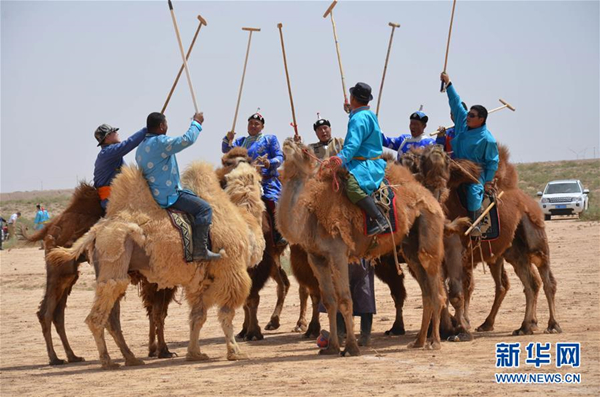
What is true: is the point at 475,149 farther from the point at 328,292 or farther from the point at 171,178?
the point at 171,178

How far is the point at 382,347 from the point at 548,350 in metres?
2.02

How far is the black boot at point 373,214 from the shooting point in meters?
9.66

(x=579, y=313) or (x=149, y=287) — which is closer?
(x=149, y=287)

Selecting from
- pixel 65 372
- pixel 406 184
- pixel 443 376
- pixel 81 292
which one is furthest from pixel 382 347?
Result: pixel 81 292

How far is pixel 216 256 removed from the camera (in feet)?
32.4

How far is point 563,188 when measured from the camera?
121 feet

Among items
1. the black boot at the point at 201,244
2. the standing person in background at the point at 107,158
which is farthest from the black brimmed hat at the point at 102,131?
the black boot at the point at 201,244

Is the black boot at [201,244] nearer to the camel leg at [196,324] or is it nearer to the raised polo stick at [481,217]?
the camel leg at [196,324]

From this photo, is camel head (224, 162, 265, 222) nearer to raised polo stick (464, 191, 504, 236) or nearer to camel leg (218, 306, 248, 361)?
camel leg (218, 306, 248, 361)

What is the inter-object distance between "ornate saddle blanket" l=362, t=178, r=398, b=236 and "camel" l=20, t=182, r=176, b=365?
2684 mm

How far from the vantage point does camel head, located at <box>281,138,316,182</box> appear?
9.86m

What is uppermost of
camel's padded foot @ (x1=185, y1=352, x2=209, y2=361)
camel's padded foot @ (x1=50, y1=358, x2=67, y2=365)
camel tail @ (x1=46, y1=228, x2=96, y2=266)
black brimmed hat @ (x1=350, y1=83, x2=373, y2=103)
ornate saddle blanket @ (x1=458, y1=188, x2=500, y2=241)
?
black brimmed hat @ (x1=350, y1=83, x2=373, y2=103)

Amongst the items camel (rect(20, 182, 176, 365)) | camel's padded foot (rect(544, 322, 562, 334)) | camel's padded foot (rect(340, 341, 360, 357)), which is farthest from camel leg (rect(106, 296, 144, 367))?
camel's padded foot (rect(544, 322, 562, 334))

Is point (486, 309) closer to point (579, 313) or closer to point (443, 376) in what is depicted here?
point (579, 313)
